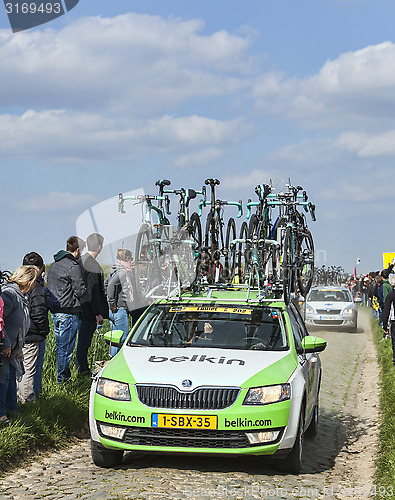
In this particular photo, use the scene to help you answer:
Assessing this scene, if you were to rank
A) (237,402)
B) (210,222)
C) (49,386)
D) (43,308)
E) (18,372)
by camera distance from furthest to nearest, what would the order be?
(210,222) → (49,386) → (43,308) → (18,372) → (237,402)

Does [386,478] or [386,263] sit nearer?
[386,478]

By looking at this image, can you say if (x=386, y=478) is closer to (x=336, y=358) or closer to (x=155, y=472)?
(x=155, y=472)

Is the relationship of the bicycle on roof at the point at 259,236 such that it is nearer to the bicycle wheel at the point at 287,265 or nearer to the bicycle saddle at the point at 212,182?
the bicycle wheel at the point at 287,265

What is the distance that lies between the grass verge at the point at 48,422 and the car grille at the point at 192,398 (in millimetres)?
1418

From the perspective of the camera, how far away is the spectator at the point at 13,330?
27.6 feet

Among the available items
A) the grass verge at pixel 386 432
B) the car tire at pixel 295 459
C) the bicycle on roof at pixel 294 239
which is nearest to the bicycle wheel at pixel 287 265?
the bicycle on roof at pixel 294 239

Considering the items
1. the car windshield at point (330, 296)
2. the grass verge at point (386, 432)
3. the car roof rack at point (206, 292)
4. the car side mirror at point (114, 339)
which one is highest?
the car roof rack at point (206, 292)

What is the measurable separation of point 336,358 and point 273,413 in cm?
1298

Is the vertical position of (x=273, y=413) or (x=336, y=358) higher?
(x=273, y=413)

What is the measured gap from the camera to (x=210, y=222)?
39.4ft

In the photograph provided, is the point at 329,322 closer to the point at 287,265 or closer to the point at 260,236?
the point at 260,236

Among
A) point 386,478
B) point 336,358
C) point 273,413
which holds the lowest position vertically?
point 336,358

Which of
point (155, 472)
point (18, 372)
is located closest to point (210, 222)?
point (18, 372)

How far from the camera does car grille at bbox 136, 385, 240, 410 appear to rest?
7469 mm
